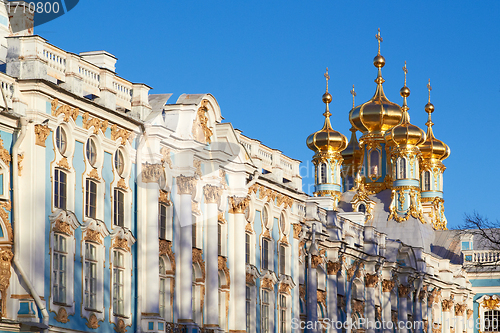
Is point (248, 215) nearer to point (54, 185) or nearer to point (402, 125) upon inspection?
point (54, 185)

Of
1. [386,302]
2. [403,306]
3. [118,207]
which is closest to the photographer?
[118,207]

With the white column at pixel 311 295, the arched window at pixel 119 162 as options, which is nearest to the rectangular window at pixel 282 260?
the white column at pixel 311 295

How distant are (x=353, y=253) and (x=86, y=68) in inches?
830

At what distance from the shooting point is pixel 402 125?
69562 millimetres

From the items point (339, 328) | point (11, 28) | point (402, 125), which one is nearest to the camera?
point (11, 28)

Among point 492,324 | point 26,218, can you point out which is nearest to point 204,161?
point 26,218

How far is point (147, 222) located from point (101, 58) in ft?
14.7

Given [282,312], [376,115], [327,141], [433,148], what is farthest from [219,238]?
[433,148]

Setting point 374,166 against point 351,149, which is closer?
point 374,166

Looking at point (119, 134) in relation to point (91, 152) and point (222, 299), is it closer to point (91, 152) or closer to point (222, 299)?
point (91, 152)

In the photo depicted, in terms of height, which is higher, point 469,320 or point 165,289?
point 165,289

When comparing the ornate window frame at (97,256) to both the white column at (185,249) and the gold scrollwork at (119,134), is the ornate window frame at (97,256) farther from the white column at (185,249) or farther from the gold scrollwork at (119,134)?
the white column at (185,249)

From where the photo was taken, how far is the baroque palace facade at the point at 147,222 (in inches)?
934

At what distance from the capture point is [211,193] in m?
31.7
